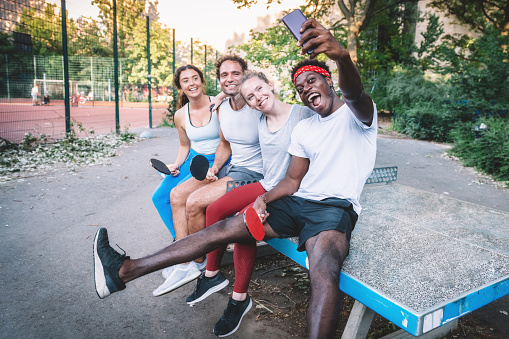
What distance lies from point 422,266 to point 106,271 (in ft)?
6.01

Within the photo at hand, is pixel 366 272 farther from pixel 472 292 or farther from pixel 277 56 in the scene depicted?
pixel 277 56

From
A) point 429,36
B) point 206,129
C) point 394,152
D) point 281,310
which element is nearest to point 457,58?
point 394,152

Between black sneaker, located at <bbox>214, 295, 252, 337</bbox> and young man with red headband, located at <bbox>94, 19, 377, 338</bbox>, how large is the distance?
43 cm

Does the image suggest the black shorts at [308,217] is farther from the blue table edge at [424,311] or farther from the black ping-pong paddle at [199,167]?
the black ping-pong paddle at [199,167]

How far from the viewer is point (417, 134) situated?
12.4 metres

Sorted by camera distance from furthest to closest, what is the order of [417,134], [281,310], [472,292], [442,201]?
[417,134]
[442,201]
[281,310]
[472,292]

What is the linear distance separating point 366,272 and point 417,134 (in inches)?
462

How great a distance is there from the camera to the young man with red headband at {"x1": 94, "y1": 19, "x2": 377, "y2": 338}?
205 cm

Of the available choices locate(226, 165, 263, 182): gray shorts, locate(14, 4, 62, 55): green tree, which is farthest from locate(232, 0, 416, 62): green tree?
locate(226, 165, 263, 182): gray shorts

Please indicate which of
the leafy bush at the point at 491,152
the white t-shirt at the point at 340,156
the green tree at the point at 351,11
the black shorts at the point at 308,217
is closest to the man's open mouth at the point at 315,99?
the white t-shirt at the point at 340,156

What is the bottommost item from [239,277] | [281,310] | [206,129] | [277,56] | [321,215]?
[281,310]

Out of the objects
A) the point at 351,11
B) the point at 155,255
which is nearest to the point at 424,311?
the point at 155,255

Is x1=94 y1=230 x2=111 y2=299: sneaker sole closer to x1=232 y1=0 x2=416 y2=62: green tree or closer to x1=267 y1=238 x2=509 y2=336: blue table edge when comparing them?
x1=267 y1=238 x2=509 y2=336: blue table edge

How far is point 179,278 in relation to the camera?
2725 mm
